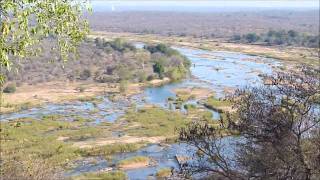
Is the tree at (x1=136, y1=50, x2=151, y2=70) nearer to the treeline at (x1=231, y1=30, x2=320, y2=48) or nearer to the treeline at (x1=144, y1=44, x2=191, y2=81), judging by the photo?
the treeline at (x1=144, y1=44, x2=191, y2=81)

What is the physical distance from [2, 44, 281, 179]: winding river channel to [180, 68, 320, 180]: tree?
16.7 meters

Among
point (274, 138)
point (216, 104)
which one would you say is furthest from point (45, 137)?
point (274, 138)

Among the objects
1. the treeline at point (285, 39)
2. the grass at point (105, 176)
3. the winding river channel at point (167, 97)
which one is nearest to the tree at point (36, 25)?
the grass at point (105, 176)

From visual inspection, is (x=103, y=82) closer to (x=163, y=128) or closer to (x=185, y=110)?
(x=185, y=110)

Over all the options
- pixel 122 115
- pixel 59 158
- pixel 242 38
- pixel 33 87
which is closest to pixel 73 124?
pixel 122 115

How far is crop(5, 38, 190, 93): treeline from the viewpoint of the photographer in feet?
208

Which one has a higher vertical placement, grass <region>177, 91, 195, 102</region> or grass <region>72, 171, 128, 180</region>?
grass <region>72, 171, 128, 180</region>

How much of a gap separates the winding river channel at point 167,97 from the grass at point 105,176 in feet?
1.88

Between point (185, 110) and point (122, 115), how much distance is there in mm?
5490

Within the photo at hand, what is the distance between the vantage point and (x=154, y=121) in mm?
40406

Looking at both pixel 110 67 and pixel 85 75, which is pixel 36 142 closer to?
pixel 85 75

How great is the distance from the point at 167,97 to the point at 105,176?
2612 centimetres

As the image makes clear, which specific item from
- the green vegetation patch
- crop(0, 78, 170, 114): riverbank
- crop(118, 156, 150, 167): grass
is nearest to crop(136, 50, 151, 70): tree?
crop(0, 78, 170, 114): riverbank

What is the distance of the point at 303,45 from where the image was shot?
10138 cm
